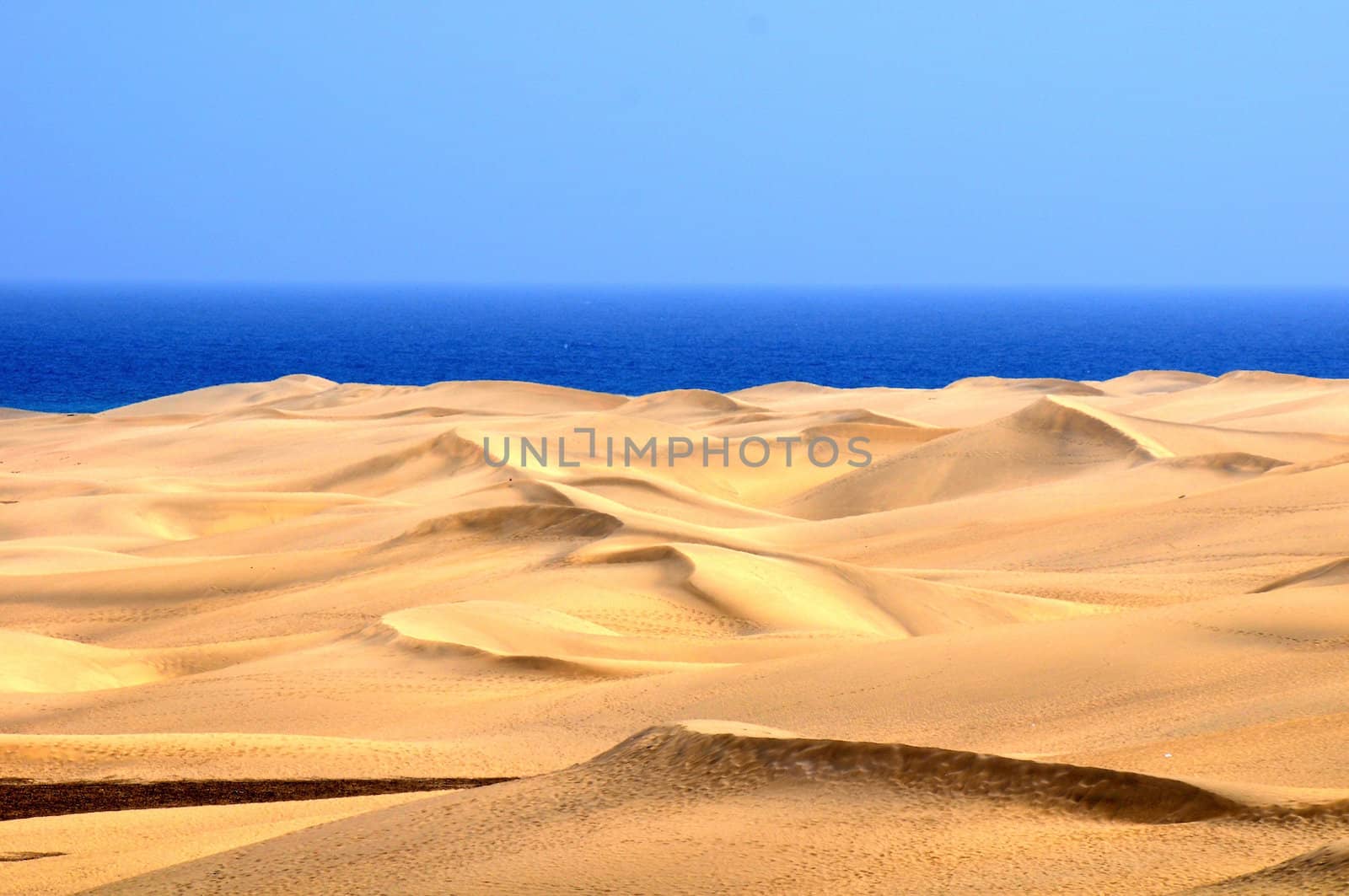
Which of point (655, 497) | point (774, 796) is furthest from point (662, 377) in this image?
point (774, 796)

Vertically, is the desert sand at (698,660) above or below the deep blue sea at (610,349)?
above

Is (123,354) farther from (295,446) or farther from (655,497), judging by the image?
(655,497)

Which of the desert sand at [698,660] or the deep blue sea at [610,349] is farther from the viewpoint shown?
the deep blue sea at [610,349]

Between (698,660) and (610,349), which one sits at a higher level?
(698,660)

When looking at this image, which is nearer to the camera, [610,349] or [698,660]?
[698,660]
